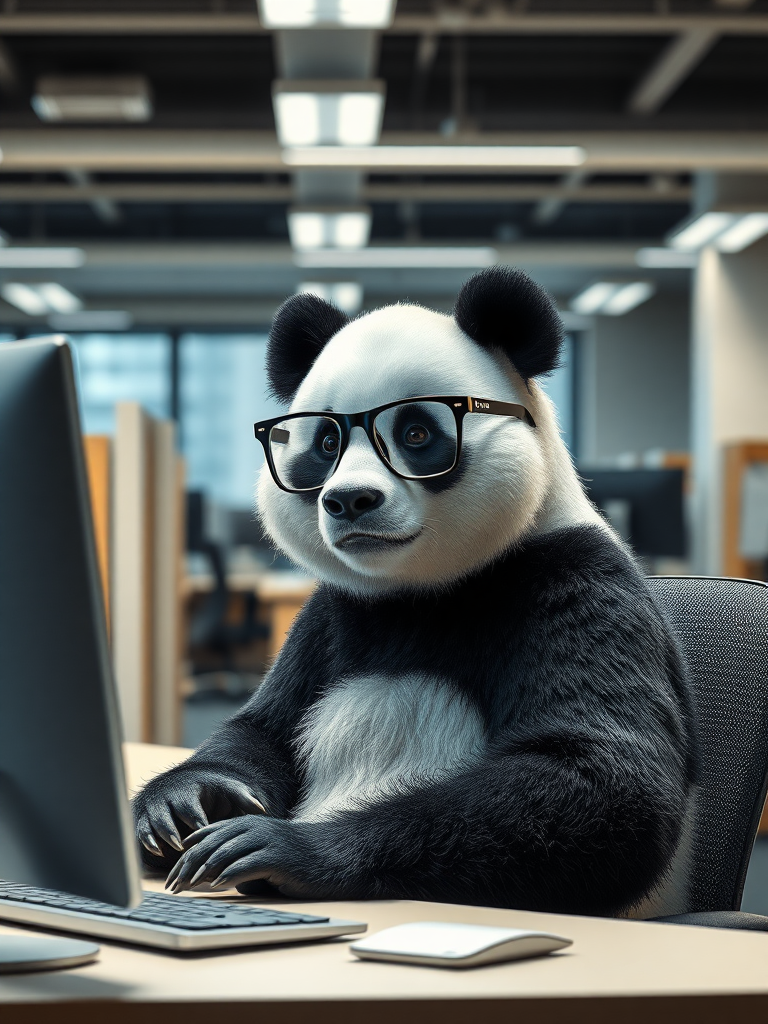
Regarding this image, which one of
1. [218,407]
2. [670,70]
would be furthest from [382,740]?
[218,407]

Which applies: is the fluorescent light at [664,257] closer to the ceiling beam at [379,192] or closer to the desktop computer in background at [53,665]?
the ceiling beam at [379,192]

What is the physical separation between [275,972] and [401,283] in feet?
33.7

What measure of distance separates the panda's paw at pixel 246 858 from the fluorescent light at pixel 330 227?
569 centimetres

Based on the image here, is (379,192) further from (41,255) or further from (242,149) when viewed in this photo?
(41,255)

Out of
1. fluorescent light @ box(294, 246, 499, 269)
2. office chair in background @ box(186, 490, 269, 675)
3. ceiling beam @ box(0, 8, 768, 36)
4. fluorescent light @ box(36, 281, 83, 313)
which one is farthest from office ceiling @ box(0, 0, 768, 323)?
office chair in background @ box(186, 490, 269, 675)

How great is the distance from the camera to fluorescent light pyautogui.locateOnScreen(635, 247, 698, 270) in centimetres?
769

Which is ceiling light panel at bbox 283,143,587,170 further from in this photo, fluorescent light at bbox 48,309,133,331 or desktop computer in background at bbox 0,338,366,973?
fluorescent light at bbox 48,309,133,331

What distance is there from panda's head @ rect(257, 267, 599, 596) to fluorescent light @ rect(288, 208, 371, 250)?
5.28 meters

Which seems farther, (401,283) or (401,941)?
(401,283)

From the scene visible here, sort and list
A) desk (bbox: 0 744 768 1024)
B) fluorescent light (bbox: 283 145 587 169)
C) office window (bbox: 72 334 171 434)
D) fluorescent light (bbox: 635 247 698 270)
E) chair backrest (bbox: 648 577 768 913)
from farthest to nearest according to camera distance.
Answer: office window (bbox: 72 334 171 434), fluorescent light (bbox: 635 247 698 270), fluorescent light (bbox: 283 145 587 169), chair backrest (bbox: 648 577 768 913), desk (bbox: 0 744 768 1024)

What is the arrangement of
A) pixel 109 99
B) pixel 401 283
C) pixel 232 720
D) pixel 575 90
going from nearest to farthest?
pixel 232 720 → pixel 109 99 → pixel 575 90 → pixel 401 283

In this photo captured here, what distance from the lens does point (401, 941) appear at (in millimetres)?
799

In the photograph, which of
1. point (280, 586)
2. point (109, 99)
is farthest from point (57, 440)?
point (280, 586)

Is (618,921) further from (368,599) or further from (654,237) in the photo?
(654,237)
